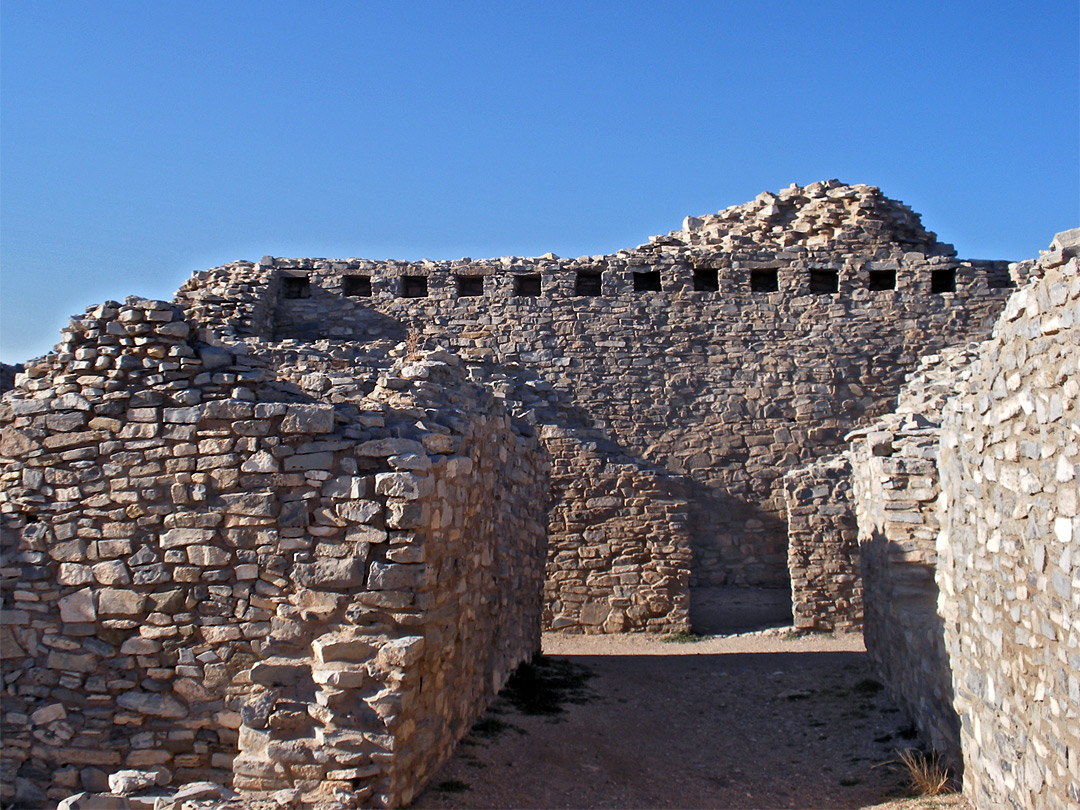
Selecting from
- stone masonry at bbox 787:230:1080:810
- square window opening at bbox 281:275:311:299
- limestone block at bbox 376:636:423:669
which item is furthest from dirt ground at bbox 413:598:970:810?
square window opening at bbox 281:275:311:299

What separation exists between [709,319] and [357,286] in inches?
261

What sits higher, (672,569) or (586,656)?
(672,569)

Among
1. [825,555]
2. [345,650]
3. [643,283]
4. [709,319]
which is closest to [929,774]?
[345,650]

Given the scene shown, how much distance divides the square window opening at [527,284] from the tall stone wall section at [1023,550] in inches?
443

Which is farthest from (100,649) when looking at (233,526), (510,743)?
(510,743)

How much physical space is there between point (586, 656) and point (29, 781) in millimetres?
6798

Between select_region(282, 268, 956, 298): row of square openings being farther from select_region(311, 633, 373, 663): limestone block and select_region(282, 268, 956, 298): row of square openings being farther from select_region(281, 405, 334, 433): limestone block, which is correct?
select_region(311, 633, 373, 663): limestone block

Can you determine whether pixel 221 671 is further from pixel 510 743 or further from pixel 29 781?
pixel 510 743

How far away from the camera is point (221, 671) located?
238 inches

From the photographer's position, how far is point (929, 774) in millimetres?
6531

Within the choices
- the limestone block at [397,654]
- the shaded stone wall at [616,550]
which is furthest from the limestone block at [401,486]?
the shaded stone wall at [616,550]

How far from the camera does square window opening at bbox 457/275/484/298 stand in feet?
56.1

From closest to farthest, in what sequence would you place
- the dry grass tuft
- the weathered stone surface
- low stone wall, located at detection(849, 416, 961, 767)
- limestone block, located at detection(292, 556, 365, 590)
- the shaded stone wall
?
1. limestone block, located at detection(292, 556, 365, 590)
2. the weathered stone surface
3. the dry grass tuft
4. low stone wall, located at detection(849, 416, 961, 767)
5. the shaded stone wall

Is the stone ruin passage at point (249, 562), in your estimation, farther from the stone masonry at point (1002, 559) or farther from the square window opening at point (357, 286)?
the square window opening at point (357, 286)
